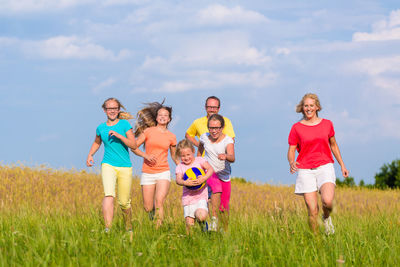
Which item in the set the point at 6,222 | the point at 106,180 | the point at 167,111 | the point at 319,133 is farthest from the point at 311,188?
the point at 6,222

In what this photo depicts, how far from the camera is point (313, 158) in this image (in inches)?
321

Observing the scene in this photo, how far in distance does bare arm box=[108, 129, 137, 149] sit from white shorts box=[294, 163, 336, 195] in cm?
310

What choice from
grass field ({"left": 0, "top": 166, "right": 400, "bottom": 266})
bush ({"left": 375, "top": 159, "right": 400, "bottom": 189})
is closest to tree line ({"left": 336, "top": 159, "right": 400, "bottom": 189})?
bush ({"left": 375, "top": 159, "right": 400, "bottom": 189})

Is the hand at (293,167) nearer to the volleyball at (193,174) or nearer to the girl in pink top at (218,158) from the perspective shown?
the girl in pink top at (218,158)

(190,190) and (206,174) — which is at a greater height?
(206,174)

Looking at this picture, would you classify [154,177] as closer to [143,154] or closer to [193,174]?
[143,154]

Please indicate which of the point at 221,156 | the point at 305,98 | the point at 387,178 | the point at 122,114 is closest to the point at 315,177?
the point at 305,98

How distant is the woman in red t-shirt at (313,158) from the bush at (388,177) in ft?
61.2

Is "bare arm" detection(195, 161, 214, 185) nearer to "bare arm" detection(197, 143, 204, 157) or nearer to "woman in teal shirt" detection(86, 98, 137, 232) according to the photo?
"bare arm" detection(197, 143, 204, 157)

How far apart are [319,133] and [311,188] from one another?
0.98 m

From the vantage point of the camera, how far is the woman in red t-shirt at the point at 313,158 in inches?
318

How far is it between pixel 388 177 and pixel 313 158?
64.1ft

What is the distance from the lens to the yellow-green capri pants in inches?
332

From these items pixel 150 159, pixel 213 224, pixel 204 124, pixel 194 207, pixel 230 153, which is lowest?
pixel 213 224
